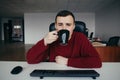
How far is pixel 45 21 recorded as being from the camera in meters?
13.4

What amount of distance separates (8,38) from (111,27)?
43.8ft

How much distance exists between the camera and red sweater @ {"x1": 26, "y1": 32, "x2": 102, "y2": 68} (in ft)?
4.46

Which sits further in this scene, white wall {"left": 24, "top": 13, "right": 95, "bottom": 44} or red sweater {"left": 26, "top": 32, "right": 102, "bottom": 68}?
white wall {"left": 24, "top": 13, "right": 95, "bottom": 44}

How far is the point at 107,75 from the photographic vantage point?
1138 millimetres

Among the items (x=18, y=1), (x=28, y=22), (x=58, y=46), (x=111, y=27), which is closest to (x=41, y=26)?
(x=28, y=22)

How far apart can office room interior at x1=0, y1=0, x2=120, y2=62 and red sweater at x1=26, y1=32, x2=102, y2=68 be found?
1.99 metres

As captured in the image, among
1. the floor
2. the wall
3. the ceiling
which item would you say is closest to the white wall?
the ceiling

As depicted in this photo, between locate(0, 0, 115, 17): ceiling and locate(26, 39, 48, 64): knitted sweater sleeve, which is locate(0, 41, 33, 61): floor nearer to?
locate(0, 0, 115, 17): ceiling

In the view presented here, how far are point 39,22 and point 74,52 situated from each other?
12103mm

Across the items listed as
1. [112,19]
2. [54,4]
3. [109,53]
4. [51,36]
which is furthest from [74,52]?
[54,4]

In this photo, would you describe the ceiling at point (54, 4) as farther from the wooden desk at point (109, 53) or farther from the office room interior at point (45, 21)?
the wooden desk at point (109, 53)

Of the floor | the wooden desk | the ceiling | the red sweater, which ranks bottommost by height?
the floor

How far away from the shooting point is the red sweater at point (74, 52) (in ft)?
4.46

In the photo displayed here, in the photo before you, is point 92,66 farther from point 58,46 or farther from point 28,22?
point 28,22
